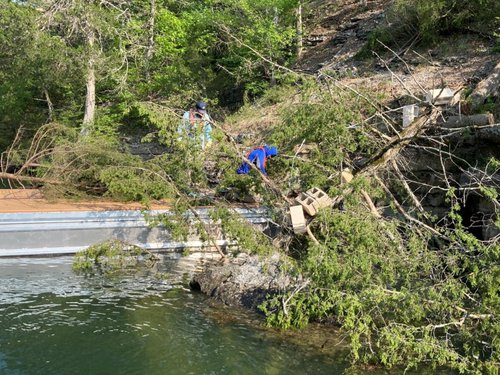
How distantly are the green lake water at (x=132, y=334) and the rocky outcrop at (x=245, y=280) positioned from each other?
0.65 feet

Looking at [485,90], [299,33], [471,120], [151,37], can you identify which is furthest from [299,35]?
[471,120]

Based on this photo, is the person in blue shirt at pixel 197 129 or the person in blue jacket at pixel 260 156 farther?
the person in blue jacket at pixel 260 156

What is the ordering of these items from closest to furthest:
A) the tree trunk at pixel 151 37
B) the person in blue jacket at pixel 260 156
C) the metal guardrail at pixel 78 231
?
1. the person in blue jacket at pixel 260 156
2. the metal guardrail at pixel 78 231
3. the tree trunk at pixel 151 37

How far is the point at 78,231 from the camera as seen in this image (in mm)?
9820

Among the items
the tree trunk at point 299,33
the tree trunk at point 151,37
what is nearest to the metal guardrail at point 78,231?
the tree trunk at point 151,37

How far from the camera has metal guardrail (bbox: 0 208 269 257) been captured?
31.0ft

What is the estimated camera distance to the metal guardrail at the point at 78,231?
946cm

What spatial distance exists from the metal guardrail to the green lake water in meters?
0.84

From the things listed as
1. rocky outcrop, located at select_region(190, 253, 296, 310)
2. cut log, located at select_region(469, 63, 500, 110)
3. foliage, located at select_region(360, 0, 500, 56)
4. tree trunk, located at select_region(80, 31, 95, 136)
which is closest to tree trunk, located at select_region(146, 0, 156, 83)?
tree trunk, located at select_region(80, 31, 95, 136)

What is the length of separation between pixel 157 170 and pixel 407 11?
38.1 feet

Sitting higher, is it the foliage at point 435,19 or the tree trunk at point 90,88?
the foliage at point 435,19

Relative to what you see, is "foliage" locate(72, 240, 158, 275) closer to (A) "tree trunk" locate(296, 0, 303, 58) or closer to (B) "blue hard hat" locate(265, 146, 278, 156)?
(B) "blue hard hat" locate(265, 146, 278, 156)

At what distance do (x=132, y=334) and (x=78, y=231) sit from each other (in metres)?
3.52

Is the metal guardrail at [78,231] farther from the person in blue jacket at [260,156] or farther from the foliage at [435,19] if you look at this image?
the foliage at [435,19]
